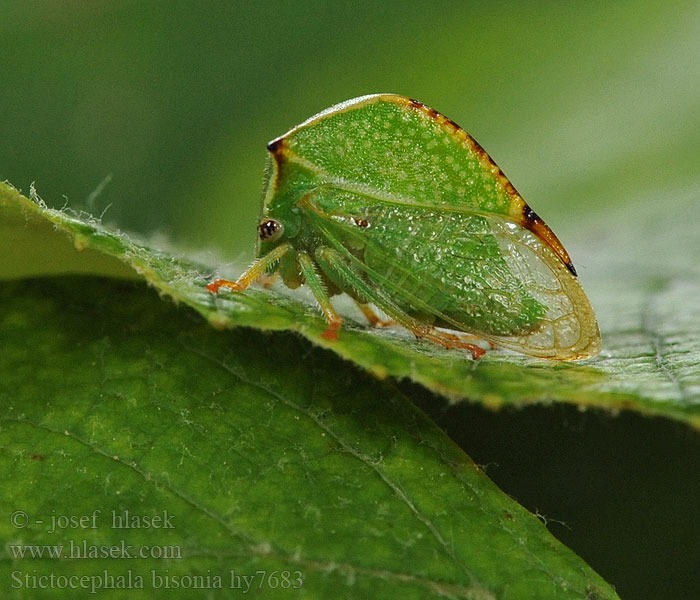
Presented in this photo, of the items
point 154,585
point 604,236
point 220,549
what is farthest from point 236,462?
point 604,236

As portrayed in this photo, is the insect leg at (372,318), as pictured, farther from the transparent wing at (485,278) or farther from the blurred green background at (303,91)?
the blurred green background at (303,91)

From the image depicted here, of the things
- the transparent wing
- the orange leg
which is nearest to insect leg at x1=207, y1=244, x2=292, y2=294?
the transparent wing

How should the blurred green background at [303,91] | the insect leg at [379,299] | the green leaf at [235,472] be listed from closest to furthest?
1. the green leaf at [235,472]
2. the insect leg at [379,299]
3. the blurred green background at [303,91]

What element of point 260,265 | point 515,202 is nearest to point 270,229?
point 260,265

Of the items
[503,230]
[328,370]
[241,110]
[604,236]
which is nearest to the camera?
[328,370]

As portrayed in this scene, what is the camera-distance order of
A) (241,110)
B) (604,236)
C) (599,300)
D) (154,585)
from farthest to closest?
(241,110), (604,236), (599,300), (154,585)

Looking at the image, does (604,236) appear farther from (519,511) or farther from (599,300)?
(519,511)

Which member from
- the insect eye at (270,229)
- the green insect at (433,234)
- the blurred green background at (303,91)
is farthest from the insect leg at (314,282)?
the blurred green background at (303,91)
